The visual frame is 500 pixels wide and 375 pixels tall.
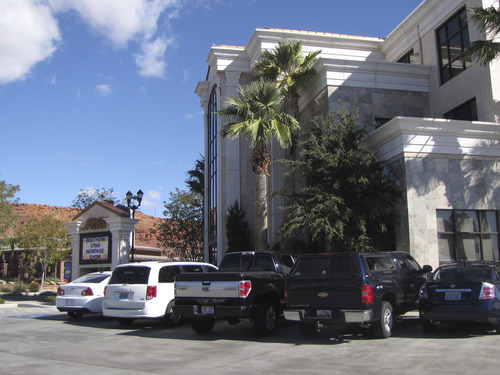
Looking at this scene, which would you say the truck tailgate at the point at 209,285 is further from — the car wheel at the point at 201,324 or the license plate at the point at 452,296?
the license plate at the point at 452,296

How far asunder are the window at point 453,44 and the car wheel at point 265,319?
14.0 metres

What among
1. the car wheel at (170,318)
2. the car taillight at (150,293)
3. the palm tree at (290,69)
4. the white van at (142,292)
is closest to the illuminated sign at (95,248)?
the palm tree at (290,69)

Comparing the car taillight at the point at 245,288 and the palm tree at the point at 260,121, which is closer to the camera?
the car taillight at the point at 245,288

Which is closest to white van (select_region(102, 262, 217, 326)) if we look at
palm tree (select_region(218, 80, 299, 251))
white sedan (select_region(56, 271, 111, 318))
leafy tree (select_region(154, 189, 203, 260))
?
white sedan (select_region(56, 271, 111, 318))

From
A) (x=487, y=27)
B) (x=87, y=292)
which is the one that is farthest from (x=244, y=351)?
(x=487, y=27)

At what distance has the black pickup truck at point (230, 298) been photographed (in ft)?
34.4

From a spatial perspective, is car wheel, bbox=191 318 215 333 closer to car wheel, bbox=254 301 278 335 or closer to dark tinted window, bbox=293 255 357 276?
car wheel, bbox=254 301 278 335

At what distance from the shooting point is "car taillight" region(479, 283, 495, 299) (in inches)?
371

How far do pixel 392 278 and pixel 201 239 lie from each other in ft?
87.6

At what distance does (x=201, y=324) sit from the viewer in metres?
11.7

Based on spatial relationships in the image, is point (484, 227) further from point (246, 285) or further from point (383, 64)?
point (246, 285)

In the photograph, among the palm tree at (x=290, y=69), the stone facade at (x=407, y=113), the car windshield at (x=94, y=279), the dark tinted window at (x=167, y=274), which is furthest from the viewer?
the palm tree at (x=290, y=69)

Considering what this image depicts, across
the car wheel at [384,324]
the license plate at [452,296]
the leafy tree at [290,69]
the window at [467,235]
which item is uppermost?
the leafy tree at [290,69]

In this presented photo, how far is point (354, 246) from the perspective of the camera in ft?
49.6
